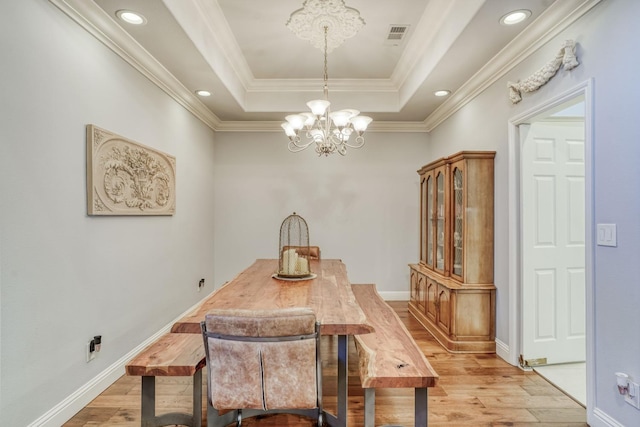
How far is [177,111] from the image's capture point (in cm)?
364

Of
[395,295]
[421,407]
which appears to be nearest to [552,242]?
[421,407]

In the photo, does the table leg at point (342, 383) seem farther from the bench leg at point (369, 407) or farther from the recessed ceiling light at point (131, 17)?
the recessed ceiling light at point (131, 17)

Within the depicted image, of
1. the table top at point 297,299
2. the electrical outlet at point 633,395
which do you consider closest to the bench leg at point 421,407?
the table top at point 297,299

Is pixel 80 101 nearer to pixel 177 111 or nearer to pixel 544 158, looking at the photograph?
pixel 177 111

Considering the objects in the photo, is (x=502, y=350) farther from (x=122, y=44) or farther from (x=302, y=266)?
(x=122, y=44)

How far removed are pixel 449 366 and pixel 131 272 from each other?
8.92ft

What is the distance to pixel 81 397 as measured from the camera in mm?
2172

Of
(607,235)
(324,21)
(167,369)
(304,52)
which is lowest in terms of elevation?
A: (167,369)

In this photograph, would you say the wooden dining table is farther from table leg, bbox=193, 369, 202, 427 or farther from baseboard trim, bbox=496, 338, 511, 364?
baseboard trim, bbox=496, 338, 511, 364

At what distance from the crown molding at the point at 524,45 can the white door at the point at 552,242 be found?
22.6 inches

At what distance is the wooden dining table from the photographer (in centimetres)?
159

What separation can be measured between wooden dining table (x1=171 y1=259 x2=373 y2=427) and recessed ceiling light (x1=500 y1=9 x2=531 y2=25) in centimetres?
212

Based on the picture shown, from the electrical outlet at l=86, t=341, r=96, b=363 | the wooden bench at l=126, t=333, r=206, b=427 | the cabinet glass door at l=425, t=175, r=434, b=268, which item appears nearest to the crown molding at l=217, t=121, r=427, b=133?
the cabinet glass door at l=425, t=175, r=434, b=268

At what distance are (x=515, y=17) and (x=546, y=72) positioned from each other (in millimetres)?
427
